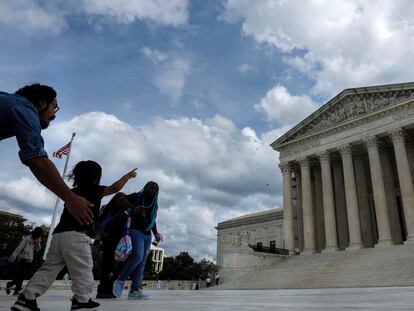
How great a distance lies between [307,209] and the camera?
34250 millimetres

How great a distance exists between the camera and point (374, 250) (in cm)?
2658

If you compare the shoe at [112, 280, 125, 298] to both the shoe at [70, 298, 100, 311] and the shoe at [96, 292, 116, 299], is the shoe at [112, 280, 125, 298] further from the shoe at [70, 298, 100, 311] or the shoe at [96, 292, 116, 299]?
the shoe at [70, 298, 100, 311]

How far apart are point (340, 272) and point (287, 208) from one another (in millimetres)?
13449

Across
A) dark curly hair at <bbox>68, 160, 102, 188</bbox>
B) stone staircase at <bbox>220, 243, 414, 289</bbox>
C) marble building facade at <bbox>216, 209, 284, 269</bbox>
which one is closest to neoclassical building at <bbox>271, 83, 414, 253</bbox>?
stone staircase at <bbox>220, 243, 414, 289</bbox>

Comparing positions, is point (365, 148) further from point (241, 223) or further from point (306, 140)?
point (241, 223)

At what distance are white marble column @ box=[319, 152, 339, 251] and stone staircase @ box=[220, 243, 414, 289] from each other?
1574mm

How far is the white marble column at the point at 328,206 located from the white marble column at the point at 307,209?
1.63 metres

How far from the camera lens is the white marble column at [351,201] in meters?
29.6

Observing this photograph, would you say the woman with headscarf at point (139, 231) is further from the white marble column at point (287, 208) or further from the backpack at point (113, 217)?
the white marble column at point (287, 208)

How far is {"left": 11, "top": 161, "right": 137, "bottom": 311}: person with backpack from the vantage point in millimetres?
3330

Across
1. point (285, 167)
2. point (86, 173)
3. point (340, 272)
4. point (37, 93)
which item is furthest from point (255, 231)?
point (37, 93)

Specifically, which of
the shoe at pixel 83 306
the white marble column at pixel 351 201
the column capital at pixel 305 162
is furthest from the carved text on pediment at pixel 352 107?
the shoe at pixel 83 306

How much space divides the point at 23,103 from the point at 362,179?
35290 millimetres

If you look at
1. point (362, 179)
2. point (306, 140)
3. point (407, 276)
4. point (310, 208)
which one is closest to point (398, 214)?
point (362, 179)
